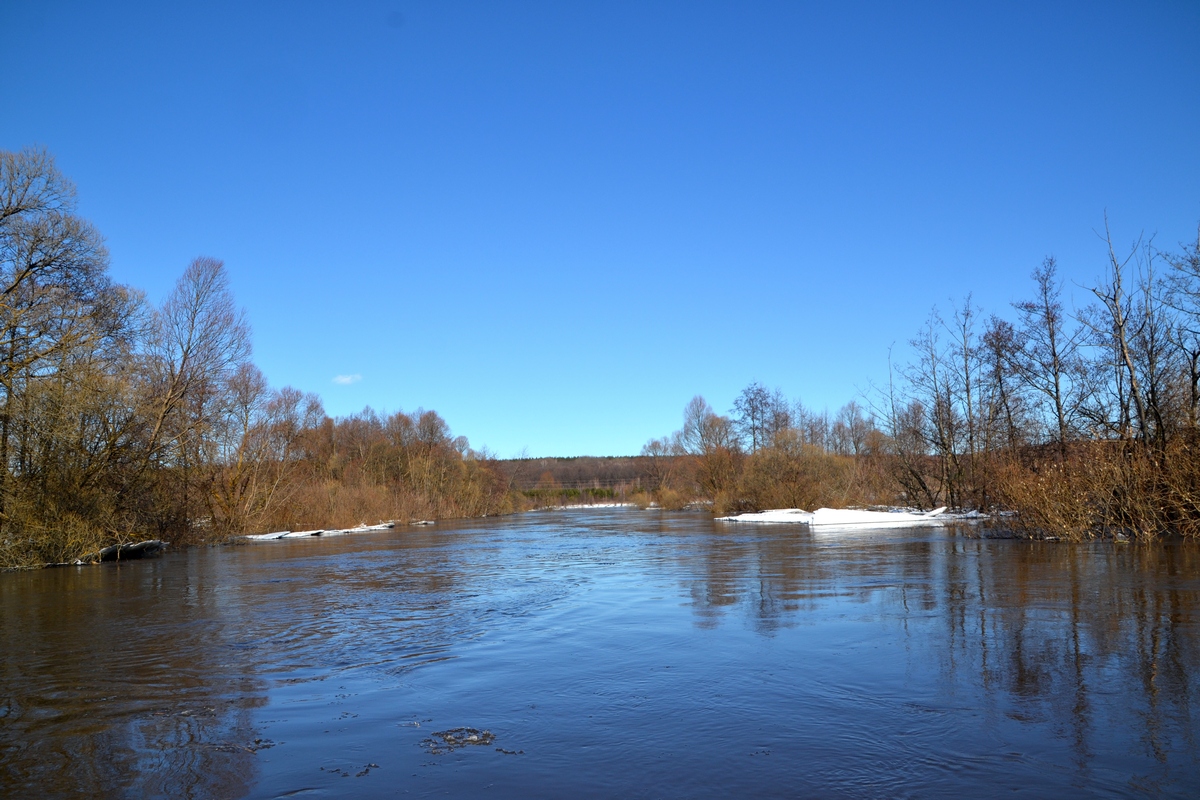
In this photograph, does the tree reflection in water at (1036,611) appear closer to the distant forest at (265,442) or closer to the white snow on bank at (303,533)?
the distant forest at (265,442)

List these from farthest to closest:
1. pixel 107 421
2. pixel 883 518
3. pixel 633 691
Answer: pixel 883 518 < pixel 107 421 < pixel 633 691

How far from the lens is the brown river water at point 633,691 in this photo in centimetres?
399

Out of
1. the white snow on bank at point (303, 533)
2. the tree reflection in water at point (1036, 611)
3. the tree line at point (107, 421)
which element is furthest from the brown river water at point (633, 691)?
the white snow on bank at point (303, 533)

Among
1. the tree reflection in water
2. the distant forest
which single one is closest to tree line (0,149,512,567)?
the distant forest

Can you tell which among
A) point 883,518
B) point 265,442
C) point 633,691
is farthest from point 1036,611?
point 265,442

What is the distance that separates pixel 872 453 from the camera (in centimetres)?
4362

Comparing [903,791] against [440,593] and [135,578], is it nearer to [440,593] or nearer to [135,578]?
[440,593]

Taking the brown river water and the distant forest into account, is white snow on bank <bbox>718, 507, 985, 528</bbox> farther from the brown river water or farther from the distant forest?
the brown river water

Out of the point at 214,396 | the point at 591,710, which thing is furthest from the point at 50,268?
the point at 591,710

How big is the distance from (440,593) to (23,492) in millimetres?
14702

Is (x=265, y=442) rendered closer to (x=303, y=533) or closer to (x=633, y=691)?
(x=303, y=533)

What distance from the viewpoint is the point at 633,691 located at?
5781 mm

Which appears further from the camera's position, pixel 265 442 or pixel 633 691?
pixel 265 442

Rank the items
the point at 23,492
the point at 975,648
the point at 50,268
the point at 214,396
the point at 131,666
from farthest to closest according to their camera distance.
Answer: the point at 214,396
the point at 50,268
the point at 23,492
the point at 131,666
the point at 975,648
